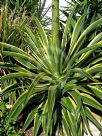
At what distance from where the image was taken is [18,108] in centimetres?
472

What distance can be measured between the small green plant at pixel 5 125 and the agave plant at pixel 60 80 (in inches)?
4.0

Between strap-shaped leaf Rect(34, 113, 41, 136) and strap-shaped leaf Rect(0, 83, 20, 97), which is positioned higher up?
strap-shaped leaf Rect(0, 83, 20, 97)

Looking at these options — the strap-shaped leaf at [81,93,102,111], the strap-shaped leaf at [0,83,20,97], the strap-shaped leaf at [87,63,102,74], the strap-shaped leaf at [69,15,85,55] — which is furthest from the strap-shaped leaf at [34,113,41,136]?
the strap-shaped leaf at [69,15,85,55]

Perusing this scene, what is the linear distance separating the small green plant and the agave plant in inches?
4.0

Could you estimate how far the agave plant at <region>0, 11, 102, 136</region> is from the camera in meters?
4.57

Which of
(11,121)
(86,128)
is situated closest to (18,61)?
(11,121)

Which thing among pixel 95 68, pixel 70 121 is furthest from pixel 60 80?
pixel 70 121

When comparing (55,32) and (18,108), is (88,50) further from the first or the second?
(18,108)

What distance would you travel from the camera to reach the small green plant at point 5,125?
177 inches

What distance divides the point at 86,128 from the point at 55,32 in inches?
53.2

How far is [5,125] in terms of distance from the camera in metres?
4.57

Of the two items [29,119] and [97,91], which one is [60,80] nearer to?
[97,91]

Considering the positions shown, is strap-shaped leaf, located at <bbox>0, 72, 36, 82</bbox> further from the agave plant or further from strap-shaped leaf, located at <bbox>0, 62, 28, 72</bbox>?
strap-shaped leaf, located at <bbox>0, 62, 28, 72</bbox>

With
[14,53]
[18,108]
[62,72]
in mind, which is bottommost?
[18,108]
